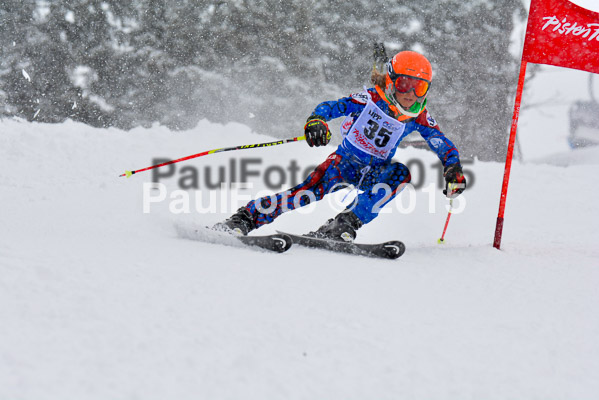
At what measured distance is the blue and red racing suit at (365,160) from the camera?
4.23 meters

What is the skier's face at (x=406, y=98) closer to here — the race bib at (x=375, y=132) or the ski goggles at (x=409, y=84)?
the ski goggles at (x=409, y=84)

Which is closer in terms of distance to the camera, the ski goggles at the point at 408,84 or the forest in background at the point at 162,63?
the ski goggles at the point at 408,84

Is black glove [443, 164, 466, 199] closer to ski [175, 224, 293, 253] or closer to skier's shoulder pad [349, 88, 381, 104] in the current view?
skier's shoulder pad [349, 88, 381, 104]

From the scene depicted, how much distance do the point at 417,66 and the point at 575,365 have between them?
2.77m

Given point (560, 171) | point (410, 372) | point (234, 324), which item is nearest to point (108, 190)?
point (234, 324)

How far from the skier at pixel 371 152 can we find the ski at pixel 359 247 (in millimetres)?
265

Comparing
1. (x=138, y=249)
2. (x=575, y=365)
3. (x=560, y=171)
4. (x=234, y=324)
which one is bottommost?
(x=575, y=365)

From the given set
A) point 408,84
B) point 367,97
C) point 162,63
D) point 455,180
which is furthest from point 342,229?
point 162,63

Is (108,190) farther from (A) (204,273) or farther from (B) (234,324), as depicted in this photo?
(B) (234,324)

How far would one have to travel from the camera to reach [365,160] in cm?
437

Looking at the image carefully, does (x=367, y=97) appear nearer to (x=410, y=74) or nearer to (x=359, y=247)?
(x=410, y=74)

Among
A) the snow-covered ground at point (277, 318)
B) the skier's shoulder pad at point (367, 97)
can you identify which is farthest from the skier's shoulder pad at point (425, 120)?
the snow-covered ground at point (277, 318)

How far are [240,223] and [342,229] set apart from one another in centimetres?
81

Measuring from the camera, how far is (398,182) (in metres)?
4.27
